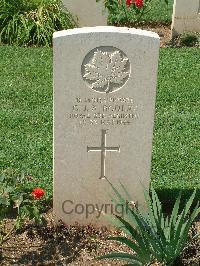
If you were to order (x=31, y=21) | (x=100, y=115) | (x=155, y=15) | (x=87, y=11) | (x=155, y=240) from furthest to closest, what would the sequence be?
(x=155, y=15)
(x=87, y=11)
(x=31, y=21)
(x=100, y=115)
(x=155, y=240)

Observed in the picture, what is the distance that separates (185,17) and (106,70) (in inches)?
215

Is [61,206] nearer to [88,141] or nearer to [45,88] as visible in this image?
[88,141]

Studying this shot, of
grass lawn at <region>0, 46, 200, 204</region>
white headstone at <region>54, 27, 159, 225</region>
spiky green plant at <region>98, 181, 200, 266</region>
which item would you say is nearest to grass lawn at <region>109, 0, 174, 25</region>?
grass lawn at <region>0, 46, 200, 204</region>

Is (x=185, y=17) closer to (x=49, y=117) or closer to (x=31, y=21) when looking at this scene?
(x=31, y=21)

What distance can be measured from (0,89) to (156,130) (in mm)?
2112

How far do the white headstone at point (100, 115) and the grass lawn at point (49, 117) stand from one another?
1.84ft

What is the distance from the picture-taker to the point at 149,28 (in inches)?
396

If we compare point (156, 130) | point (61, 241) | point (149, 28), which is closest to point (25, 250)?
point (61, 241)

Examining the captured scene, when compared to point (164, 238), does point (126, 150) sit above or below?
above

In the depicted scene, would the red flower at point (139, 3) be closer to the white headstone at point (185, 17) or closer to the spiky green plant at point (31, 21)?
the white headstone at point (185, 17)

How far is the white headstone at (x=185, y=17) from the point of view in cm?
920

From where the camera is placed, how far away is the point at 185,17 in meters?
9.31

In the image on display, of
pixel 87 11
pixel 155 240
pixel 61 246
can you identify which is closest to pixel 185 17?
pixel 87 11

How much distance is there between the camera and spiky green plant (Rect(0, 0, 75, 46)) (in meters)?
8.84
